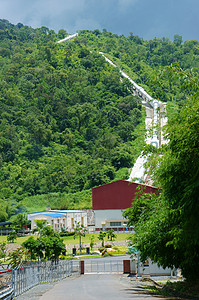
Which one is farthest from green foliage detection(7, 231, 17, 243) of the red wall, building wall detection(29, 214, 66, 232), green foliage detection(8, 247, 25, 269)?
green foliage detection(8, 247, 25, 269)

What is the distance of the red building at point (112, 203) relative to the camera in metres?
63.1

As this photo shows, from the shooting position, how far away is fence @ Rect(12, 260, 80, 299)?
15836 mm

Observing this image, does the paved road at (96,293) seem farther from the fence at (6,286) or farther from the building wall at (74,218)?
Result: the building wall at (74,218)

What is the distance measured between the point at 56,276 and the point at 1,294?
13.0 meters

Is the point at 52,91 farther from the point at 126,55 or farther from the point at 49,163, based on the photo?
the point at 126,55

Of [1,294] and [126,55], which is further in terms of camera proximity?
[126,55]

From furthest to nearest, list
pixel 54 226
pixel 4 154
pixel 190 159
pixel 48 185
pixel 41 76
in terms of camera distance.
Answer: pixel 41 76, pixel 4 154, pixel 48 185, pixel 54 226, pixel 190 159

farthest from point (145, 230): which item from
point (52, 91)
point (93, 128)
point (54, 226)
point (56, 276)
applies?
point (52, 91)

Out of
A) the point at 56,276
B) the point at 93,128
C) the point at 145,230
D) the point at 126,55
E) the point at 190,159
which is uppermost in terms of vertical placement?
the point at 126,55

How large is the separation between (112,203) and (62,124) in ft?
187

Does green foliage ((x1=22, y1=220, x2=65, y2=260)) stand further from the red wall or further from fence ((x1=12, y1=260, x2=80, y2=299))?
the red wall

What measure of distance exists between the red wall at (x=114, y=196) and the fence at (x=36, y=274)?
31232 mm

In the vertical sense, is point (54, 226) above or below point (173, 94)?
below

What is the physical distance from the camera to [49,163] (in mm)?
100938
